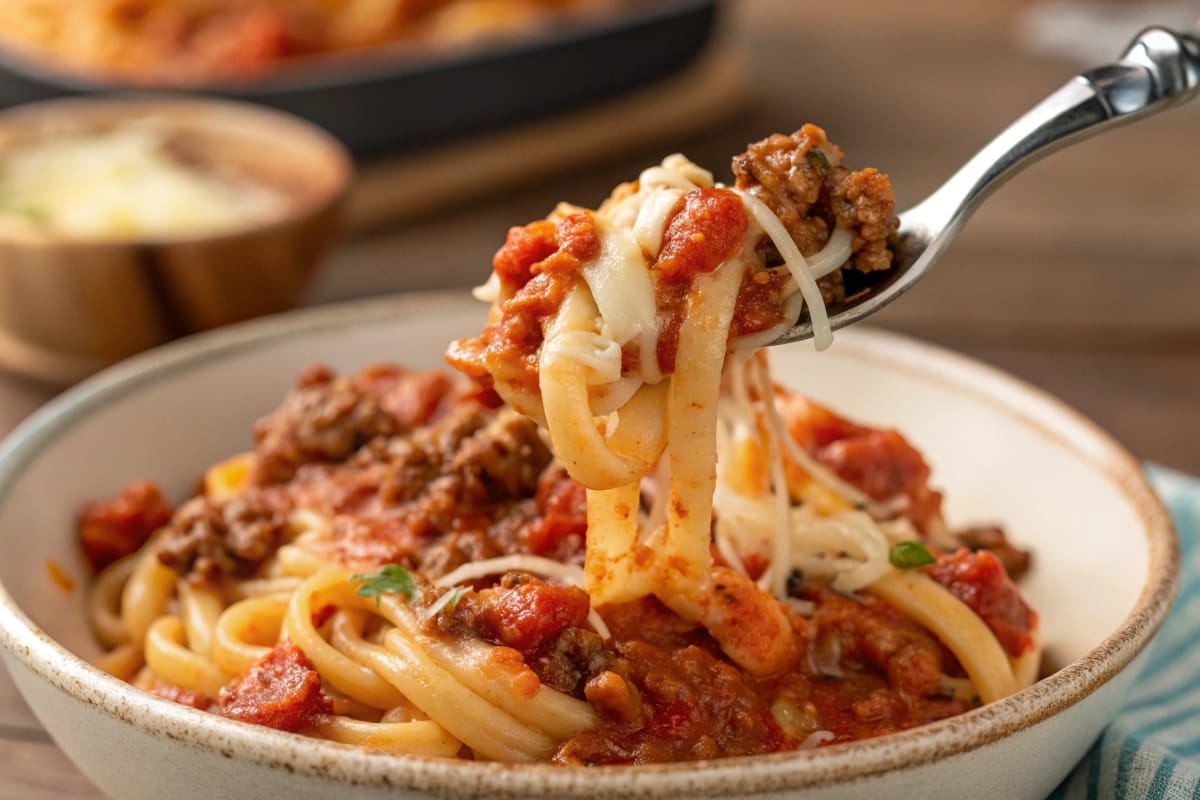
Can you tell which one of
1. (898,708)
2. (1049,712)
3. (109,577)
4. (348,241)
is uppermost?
(1049,712)

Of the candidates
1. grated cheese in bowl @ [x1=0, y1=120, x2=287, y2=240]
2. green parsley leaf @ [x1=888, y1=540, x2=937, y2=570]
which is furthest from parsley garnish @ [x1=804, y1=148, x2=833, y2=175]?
grated cheese in bowl @ [x1=0, y1=120, x2=287, y2=240]

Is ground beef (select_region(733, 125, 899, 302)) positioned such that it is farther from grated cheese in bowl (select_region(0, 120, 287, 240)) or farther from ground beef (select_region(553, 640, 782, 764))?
grated cheese in bowl (select_region(0, 120, 287, 240))

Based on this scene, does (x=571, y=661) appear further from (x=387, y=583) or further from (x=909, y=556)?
(x=909, y=556)

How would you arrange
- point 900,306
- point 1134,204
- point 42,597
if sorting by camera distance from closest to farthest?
1. point 42,597
2. point 900,306
3. point 1134,204

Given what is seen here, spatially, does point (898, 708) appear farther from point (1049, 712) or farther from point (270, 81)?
point (270, 81)

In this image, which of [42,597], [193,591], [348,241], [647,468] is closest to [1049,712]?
[647,468]

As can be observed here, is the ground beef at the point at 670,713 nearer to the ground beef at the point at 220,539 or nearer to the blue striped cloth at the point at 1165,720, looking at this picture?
the blue striped cloth at the point at 1165,720

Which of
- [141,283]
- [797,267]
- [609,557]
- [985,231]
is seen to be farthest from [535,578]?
[985,231]
